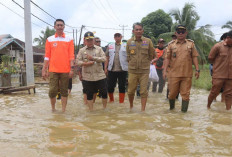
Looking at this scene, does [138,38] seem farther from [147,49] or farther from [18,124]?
[18,124]

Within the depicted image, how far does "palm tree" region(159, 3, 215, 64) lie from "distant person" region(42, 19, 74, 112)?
22.2 metres

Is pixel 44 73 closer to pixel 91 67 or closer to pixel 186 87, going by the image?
pixel 91 67

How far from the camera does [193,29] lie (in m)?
26.4

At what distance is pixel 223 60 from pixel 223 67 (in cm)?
15

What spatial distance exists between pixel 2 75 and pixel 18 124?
16.5ft

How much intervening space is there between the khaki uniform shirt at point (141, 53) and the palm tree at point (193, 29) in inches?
845

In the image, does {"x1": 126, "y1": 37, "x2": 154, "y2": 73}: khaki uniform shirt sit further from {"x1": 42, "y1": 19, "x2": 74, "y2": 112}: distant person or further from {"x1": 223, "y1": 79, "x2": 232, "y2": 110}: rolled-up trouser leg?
{"x1": 223, "y1": 79, "x2": 232, "y2": 110}: rolled-up trouser leg

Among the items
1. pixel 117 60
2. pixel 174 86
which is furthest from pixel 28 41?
pixel 174 86

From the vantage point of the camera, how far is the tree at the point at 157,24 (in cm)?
3578

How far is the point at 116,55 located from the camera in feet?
17.8

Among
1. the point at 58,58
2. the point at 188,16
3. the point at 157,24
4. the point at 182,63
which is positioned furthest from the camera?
the point at 157,24

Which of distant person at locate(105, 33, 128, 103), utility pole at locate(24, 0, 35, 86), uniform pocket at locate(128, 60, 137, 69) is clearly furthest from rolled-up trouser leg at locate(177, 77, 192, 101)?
utility pole at locate(24, 0, 35, 86)

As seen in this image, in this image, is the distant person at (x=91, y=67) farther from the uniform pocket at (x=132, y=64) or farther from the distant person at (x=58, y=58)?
the uniform pocket at (x=132, y=64)

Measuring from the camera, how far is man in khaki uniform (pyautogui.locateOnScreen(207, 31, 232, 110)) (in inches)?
183
